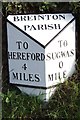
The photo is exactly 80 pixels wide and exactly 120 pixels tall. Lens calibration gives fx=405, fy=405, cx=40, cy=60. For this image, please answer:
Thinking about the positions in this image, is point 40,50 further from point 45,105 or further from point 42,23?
point 45,105

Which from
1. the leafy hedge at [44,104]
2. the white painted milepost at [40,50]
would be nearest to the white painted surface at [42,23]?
the white painted milepost at [40,50]

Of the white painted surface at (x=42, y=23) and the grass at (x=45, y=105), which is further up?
the white painted surface at (x=42, y=23)

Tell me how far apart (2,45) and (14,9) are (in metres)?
0.31

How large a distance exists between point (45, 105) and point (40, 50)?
1.32 feet

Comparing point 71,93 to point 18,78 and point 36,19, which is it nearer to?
point 18,78

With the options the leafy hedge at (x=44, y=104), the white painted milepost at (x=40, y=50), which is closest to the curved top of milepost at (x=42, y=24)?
the white painted milepost at (x=40, y=50)

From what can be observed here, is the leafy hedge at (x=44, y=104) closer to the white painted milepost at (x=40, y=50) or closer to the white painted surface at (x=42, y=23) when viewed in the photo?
the white painted milepost at (x=40, y=50)

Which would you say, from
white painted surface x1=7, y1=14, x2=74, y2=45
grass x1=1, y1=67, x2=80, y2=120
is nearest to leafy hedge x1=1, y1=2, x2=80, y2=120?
grass x1=1, y1=67, x2=80, y2=120

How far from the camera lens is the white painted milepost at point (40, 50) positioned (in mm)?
2863

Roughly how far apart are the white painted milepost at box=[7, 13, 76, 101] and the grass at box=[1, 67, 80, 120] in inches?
2.2

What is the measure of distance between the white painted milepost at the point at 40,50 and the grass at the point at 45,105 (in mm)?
56

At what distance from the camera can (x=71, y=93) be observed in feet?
9.62

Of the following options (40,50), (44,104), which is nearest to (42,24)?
(40,50)

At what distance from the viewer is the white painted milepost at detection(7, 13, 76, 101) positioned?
9.39 ft
